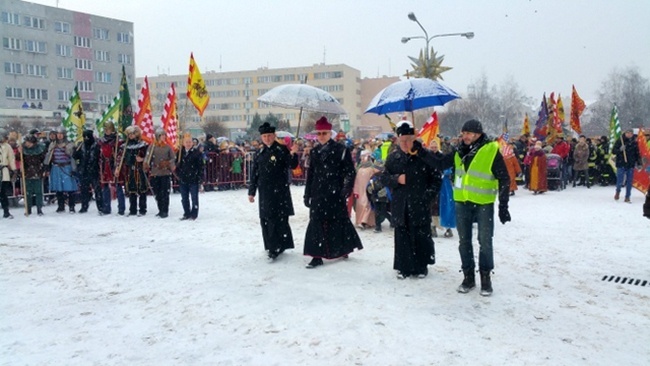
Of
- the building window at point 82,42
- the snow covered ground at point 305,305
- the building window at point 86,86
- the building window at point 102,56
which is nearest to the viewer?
the snow covered ground at point 305,305

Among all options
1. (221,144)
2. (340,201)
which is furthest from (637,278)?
(221,144)

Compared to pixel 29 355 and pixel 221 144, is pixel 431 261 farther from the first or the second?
pixel 221 144

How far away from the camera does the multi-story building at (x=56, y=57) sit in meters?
55.9

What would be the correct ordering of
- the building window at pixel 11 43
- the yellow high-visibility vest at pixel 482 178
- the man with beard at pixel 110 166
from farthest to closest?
1. the building window at pixel 11 43
2. the man with beard at pixel 110 166
3. the yellow high-visibility vest at pixel 482 178

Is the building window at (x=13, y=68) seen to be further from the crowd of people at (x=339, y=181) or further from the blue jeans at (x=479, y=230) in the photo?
the blue jeans at (x=479, y=230)

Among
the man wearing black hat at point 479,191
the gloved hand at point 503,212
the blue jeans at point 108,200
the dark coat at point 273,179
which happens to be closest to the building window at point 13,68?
the blue jeans at point 108,200

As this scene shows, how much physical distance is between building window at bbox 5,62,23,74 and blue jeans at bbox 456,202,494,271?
2490 inches

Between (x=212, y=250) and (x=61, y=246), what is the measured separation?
264cm

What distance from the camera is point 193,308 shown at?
525 centimetres

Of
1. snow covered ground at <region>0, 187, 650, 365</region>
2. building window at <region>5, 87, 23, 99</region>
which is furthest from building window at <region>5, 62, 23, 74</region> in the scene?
snow covered ground at <region>0, 187, 650, 365</region>

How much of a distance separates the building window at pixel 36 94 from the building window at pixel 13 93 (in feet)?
2.31

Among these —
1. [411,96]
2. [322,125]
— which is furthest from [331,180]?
[411,96]

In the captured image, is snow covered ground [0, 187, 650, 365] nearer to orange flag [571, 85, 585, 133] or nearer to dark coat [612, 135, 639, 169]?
dark coat [612, 135, 639, 169]

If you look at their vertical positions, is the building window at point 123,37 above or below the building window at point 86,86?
above
